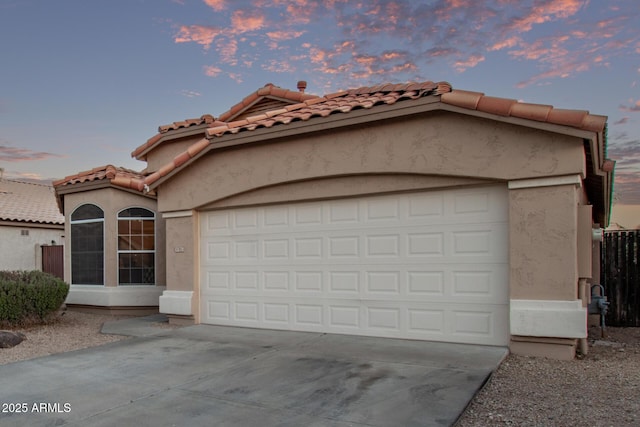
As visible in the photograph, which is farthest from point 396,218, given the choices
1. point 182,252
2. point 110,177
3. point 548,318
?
point 110,177

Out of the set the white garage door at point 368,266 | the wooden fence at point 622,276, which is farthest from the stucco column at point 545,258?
the wooden fence at point 622,276

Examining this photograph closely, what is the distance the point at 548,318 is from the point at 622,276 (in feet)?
19.0

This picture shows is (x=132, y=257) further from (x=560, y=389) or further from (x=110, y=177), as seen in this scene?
(x=560, y=389)

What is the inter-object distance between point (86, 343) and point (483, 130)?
7986mm

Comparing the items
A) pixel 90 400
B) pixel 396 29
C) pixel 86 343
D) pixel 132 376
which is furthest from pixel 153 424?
pixel 396 29

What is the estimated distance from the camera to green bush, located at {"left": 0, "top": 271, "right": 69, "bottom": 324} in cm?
1032

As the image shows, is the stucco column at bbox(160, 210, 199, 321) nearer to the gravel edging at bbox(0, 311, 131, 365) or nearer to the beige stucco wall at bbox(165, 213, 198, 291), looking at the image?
the beige stucco wall at bbox(165, 213, 198, 291)

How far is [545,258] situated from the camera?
23.0 feet

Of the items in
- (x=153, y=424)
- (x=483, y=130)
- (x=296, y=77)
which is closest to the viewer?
(x=153, y=424)

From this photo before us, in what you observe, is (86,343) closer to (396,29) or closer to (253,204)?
(253,204)

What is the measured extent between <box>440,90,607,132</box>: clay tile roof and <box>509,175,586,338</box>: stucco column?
2.57 feet

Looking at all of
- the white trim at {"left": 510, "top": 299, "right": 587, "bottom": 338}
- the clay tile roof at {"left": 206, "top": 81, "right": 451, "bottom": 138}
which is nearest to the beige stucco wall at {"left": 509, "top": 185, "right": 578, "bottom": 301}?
the white trim at {"left": 510, "top": 299, "right": 587, "bottom": 338}

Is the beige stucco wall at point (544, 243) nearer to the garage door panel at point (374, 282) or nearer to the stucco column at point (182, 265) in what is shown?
the garage door panel at point (374, 282)

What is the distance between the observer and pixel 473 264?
301 inches
